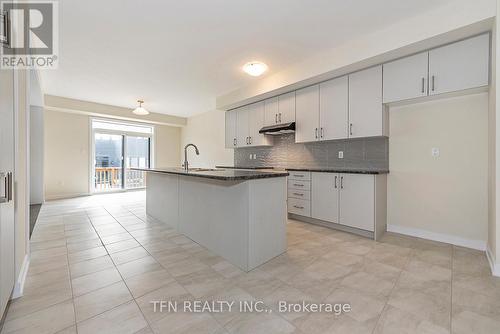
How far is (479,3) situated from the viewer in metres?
2.00

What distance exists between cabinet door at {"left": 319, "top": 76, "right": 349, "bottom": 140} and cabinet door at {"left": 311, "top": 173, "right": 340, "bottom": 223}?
656 mm

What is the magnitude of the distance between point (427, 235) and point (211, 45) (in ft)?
12.4

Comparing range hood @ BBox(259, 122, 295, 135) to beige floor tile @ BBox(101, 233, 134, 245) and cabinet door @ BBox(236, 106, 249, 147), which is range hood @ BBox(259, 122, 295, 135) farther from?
beige floor tile @ BBox(101, 233, 134, 245)

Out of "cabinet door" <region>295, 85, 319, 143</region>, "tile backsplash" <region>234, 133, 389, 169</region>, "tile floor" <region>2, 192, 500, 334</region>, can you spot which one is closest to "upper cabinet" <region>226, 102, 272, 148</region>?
"tile backsplash" <region>234, 133, 389, 169</region>

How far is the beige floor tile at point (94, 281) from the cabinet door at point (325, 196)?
2.70 metres

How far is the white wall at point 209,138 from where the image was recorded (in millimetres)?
6409

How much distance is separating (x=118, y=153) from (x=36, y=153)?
6.85ft

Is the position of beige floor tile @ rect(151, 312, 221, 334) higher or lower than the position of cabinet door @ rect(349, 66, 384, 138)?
lower

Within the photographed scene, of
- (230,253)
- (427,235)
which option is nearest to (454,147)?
(427,235)

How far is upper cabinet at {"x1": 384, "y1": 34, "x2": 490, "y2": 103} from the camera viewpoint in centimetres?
224

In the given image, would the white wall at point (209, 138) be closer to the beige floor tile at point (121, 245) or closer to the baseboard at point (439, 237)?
the beige floor tile at point (121, 245)

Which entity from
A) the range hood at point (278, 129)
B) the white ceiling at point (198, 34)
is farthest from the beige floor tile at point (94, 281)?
the range hood at point (278, 129)

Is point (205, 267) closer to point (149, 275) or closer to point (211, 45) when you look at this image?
point (149, 275)

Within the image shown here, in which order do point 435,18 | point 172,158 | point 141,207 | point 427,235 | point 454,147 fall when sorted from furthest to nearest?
point 172,158
point 141,207
point 427,235
point 454,147
point 435,18
